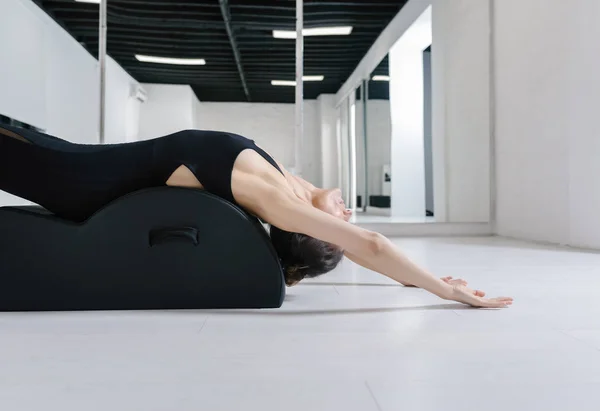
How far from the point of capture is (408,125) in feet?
21.9

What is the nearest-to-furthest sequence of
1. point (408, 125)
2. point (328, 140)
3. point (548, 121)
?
point (548, 121) < point (328, 140) < point (408, 125)

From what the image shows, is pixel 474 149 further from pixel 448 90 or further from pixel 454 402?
pixel 454 402

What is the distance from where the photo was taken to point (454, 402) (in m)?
0.96

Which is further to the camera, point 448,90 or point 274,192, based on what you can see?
point 448,90

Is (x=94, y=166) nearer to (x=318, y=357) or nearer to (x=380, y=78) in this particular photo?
(x=318, y=357)

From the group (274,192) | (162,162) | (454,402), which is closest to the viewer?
(454,402)

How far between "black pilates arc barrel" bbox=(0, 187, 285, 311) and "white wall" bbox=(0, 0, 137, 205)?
3.30 meters

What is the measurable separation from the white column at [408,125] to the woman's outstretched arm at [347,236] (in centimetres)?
442

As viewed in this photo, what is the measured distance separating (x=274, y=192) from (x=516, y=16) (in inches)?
157

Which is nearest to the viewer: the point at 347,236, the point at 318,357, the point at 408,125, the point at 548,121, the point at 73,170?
the point at 318,357

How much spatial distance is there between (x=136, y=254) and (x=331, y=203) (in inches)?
27.2

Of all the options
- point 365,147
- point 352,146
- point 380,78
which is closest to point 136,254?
point 352,146

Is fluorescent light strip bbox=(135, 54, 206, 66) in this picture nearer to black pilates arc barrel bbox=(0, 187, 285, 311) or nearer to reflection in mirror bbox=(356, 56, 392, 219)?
reflection in mirror bbox=(356, 56, 392, 219)

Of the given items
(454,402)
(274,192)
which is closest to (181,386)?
(454,402)
